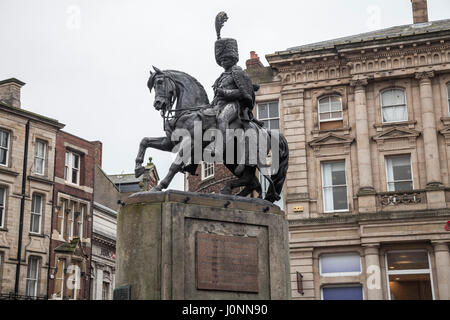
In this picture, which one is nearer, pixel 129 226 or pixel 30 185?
pixel 129 226

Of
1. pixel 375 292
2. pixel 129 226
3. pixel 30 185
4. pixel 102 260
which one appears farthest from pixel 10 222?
pixel 129 226

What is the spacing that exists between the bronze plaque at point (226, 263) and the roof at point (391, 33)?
26046mm

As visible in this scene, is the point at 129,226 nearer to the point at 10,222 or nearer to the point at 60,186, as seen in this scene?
the point at 10,222

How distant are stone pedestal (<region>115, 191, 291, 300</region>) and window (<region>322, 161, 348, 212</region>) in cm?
2399

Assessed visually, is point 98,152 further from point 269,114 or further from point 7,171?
point 269,114

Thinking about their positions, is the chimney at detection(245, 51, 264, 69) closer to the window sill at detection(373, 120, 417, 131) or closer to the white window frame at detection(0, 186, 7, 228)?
the window sill at detection(373, 120, 417, 131)

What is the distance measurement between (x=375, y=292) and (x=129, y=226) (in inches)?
943

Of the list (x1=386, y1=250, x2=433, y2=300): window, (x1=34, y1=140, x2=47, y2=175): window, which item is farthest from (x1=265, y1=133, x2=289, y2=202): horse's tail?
(x1=34, y1=140, x2=47, y2=175): window

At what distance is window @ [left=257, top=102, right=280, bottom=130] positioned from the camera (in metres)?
37.4

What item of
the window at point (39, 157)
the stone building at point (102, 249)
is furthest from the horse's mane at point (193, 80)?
the stone building at point (102, 249)

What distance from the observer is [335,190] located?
35406mm

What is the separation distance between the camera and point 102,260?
159 ft

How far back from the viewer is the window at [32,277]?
40.4 metres
